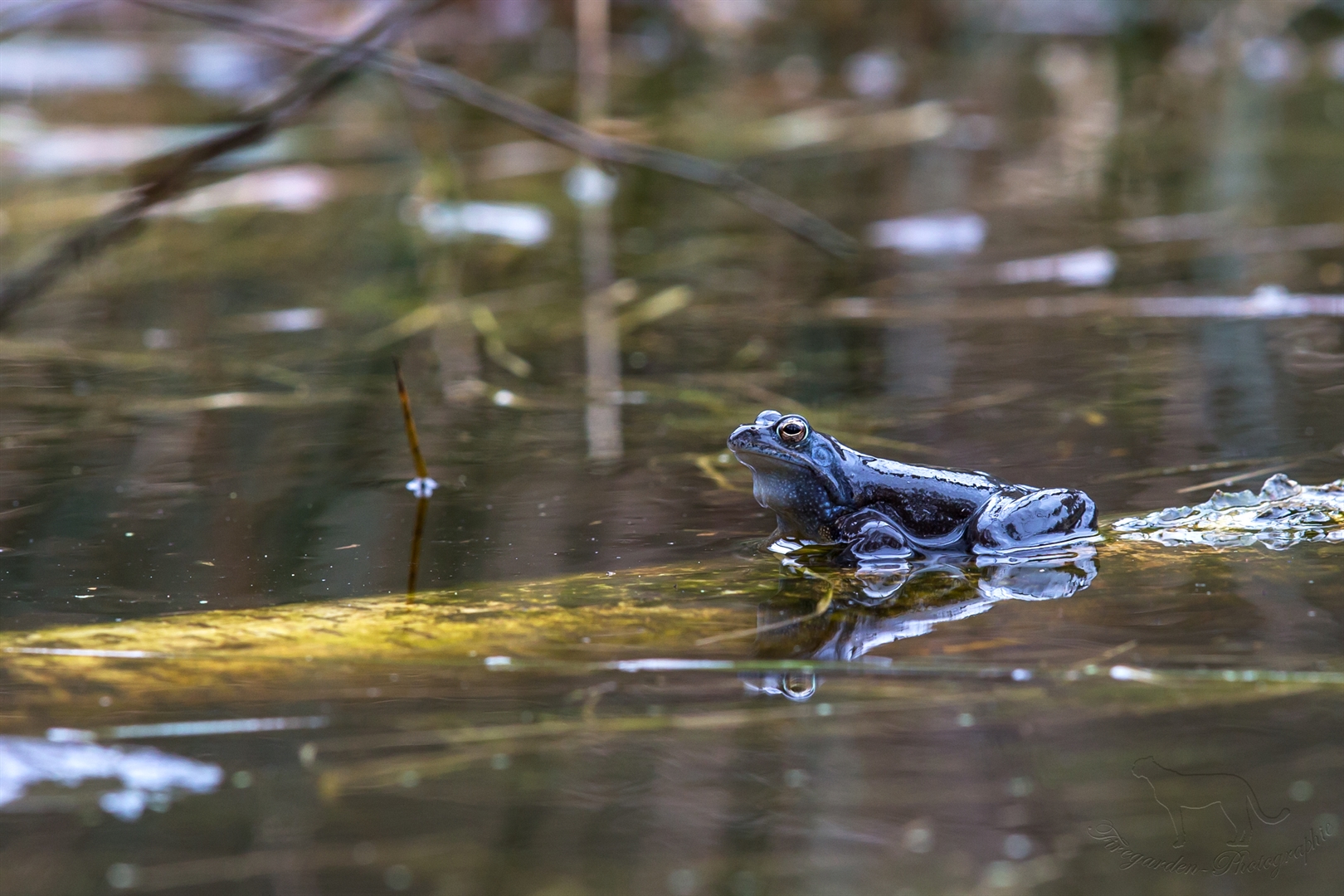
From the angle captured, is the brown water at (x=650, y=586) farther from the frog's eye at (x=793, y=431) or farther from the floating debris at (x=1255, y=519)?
the frog's eye at (x=793, y=431)

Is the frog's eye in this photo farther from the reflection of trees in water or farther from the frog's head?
the reflection of trees in water

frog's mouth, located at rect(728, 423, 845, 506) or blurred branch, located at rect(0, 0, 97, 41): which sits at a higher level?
blurred branch, located at rect(0, 0, 97, 41)

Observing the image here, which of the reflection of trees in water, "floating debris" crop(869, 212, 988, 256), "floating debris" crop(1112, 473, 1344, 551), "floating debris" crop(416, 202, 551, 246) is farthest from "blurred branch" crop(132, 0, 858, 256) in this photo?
"floating debris" crop(416, 202, 551, 246)

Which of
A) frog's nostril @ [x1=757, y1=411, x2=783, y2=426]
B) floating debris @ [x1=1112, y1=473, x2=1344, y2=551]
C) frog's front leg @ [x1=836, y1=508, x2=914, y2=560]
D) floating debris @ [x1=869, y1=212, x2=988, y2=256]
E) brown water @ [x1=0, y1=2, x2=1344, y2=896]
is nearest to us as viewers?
brown water @ [x1=0, y1=2, x2=1344, y2=896]

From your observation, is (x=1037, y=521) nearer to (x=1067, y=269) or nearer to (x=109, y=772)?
(x=109, y=772)

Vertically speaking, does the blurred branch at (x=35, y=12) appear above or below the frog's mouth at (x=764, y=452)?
above

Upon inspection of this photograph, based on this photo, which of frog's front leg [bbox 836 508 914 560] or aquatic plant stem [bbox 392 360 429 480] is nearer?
frog's front leg [bbox 836 508 914 560]

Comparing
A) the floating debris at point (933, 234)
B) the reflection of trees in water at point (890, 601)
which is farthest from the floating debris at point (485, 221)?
the reflection of trees in water at point (890, 601)

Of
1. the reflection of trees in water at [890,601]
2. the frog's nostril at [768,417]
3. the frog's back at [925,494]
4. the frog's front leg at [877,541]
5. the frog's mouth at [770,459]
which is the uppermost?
the frog's nostril at [768,417]
